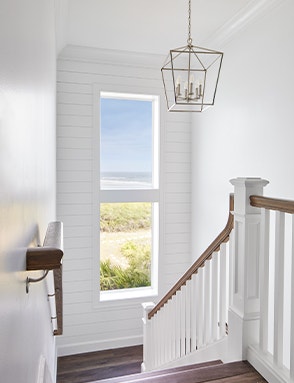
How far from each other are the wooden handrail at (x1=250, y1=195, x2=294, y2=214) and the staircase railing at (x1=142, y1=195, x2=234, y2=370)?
0.83 ft

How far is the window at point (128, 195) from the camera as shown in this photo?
15.1ft

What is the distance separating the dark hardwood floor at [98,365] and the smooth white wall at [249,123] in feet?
5.18

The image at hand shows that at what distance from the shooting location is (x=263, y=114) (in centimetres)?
316

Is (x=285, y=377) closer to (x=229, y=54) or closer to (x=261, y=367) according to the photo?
(x=261, y=367)

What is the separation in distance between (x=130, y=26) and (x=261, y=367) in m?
3.38

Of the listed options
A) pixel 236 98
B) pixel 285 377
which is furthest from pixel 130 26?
pixel 285 377

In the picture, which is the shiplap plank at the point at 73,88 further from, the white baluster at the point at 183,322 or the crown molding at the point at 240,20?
the white baluster at the point at 183,322

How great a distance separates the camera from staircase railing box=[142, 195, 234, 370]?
7.25 feet

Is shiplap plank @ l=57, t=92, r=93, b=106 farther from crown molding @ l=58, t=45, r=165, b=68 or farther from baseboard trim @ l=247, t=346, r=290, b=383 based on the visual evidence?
baseboard trim @ l=247, t=346, r=290, b=383

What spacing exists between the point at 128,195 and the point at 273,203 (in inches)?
120

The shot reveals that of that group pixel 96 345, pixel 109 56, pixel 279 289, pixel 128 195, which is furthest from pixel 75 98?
pixel 279 289

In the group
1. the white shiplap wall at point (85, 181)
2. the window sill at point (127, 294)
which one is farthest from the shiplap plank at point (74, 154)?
the window sill at point (127, 294)

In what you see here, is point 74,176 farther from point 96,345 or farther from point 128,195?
point 96,345

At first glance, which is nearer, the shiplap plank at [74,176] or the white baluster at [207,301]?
the white baluster at [207,301]
